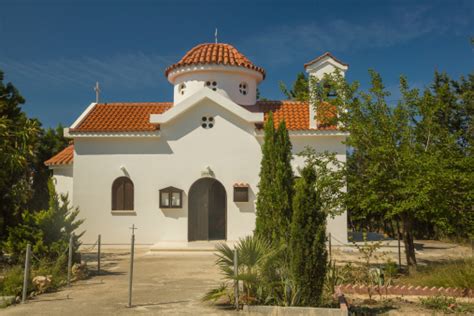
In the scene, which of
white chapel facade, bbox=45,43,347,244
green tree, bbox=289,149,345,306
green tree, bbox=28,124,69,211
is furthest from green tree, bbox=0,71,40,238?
green tree, bbox=28,124,69,211

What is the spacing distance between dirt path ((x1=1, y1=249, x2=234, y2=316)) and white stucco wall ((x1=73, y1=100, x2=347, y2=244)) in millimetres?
4002

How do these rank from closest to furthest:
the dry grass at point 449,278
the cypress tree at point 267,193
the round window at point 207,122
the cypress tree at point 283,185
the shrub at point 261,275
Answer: the shrub at point 261,275 < the dry grass at point 449,278 < the cypress tree at point 283,185 < the cypress tree at point 267,193 < the round window at point 207,122

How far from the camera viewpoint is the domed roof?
21.7m

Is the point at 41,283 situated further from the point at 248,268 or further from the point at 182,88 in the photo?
the point at 182,88

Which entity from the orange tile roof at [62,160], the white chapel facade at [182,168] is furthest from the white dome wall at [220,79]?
the orange tile roof at [62,160]

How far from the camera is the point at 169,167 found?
19.9 meters

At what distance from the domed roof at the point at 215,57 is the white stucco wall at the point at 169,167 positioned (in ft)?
9.01

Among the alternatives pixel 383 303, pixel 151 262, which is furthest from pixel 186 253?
pixel 383 303

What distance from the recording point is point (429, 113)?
1209 cm

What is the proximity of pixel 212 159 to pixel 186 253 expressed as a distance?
4.43m

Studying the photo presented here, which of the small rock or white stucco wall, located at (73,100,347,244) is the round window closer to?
white stucco wall, located at (73,100,347,244)

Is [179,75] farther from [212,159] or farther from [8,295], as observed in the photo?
[8,295]

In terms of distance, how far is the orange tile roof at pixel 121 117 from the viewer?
2012cm

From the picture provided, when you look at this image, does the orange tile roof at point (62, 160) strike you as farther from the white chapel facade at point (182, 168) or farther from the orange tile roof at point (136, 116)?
the white chapel facade at point (182, 168)
